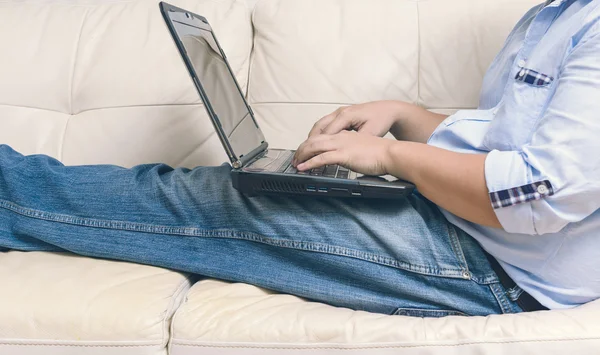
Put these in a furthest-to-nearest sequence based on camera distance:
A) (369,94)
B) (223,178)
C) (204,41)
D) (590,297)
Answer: (369,94) < (204,41) < (223,178) < (590,297)

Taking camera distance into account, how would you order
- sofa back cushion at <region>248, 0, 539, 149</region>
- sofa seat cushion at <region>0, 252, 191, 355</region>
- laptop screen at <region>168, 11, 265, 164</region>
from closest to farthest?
sofa seat cushion at <region>0, 252, 191, 355</region> < laptop screen at <region>168, 11, 265, 164</region> < sofa back cushion at <region>248, 0, 539, 149</region>

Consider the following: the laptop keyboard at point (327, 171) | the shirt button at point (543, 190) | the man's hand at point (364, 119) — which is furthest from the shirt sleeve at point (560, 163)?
the man's hand at point (364, 119)

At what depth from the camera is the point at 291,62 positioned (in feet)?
4.11

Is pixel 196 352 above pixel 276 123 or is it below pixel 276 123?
below

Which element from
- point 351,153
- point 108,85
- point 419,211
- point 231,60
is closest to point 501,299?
point 419,211

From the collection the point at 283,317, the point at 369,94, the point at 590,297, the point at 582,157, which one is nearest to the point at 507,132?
the point at 582,157

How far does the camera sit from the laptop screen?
0.82 metres

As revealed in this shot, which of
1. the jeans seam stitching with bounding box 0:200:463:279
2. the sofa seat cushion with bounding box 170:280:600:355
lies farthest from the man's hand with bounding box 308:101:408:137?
the sofa seat cushion with bounding box 170:280:600:355

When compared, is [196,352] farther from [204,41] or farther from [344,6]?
[344,6]

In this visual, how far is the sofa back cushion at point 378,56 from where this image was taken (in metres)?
1.20

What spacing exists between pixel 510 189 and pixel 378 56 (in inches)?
26.8

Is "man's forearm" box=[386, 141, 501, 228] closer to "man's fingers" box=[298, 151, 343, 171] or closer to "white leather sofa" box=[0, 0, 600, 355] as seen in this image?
"man's fingers" box=[298, 151, 343, 171]

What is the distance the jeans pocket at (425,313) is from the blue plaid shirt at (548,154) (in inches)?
4.3

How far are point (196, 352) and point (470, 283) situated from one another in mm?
426
